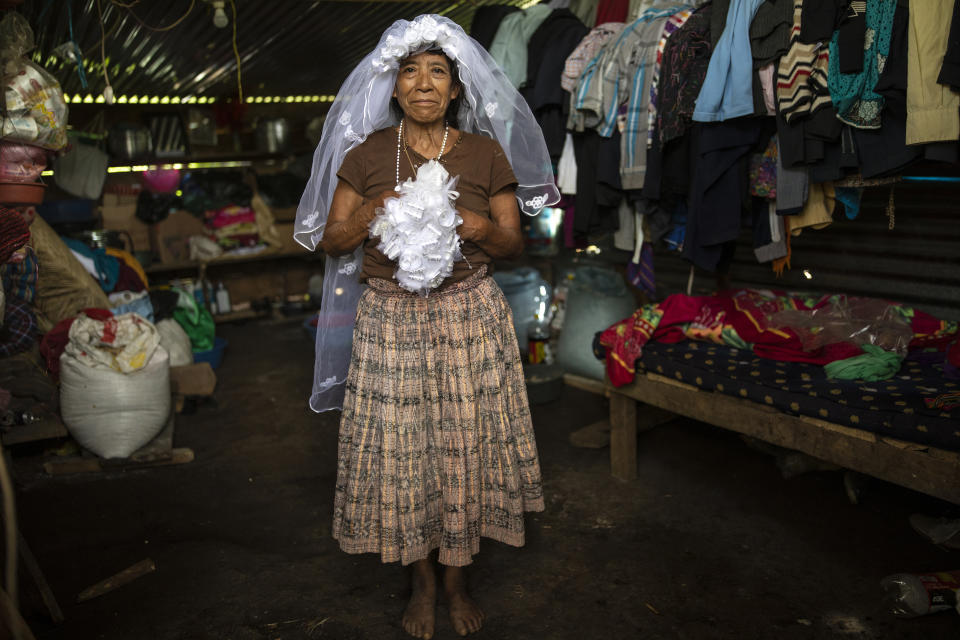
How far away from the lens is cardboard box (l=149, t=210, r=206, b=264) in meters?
7.25

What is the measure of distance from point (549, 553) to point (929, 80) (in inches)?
91.8

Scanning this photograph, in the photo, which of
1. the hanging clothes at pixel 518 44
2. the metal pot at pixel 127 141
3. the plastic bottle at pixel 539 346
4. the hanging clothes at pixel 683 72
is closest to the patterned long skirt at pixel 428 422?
the hanging clothes at pixel 683 72

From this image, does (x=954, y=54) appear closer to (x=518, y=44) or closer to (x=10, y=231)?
(x=518, y=44)

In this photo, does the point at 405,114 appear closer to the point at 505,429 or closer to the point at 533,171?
the point at 533,171

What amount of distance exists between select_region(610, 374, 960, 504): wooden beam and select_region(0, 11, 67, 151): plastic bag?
2811mm

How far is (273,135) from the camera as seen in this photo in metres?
7.89

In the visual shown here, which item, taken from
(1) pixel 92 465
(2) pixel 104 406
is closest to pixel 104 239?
(2) pixel 104 406

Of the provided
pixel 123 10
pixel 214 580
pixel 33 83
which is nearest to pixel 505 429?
pixel 214 580

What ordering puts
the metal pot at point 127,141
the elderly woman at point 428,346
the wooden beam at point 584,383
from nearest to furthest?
the elderly woman at point 428,346 < the wooden beam at point 584,383 < the metal pot at point 127,141

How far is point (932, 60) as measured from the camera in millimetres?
2389

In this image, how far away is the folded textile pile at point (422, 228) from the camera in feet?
6.52

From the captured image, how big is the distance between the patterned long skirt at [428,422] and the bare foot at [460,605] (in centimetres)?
17

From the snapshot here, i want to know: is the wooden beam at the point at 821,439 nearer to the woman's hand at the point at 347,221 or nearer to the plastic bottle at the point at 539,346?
the plastic bottle at the point at 539,346

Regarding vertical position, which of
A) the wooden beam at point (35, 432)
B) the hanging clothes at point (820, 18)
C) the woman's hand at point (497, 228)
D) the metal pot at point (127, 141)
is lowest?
the wooden beam at point (35, 432)
